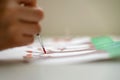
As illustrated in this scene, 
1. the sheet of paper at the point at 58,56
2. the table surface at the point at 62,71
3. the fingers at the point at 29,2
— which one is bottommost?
the table surface at the point at 62,71

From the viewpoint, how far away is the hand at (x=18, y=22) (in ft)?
1.56

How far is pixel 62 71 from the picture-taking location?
448mm

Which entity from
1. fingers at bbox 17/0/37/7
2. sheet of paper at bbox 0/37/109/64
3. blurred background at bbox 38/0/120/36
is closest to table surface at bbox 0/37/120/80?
sheet of paper at bbox 0/37/109/64

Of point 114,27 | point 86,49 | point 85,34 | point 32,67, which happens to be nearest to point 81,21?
point 85,34

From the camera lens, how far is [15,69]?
47cm

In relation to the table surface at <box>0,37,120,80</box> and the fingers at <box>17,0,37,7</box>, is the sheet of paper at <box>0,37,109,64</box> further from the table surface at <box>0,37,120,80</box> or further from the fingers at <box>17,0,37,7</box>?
the fingers at <box>17,0,37,7</box>

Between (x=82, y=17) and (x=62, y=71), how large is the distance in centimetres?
71

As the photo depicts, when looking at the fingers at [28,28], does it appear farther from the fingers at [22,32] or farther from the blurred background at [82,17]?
the blurred background at [82,17]

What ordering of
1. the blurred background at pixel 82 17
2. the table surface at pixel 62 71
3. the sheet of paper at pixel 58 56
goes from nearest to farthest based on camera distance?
the table surface at pixel 62 71
the sheet of paper at pixel 58 56
the blurred background at pixel 82 17

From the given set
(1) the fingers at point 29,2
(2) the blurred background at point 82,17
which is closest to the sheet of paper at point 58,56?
(1) the fingers at point 29,2

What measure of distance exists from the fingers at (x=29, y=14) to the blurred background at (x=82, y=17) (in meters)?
0.61

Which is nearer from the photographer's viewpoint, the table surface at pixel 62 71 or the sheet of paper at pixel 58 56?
the table surface at pixel 62 71

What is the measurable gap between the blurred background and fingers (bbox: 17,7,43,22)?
61 cm

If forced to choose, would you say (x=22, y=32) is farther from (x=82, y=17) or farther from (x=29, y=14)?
(x=82, y=17)
